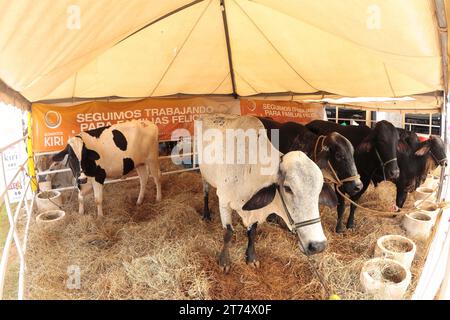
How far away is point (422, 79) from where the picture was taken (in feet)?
9.69

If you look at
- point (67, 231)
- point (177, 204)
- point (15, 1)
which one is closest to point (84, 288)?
point (67, 231)

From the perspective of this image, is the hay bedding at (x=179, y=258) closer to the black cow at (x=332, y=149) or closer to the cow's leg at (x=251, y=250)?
the cow's leg at (x=251, y=250)

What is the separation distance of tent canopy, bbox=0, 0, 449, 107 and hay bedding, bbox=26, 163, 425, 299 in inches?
72.9

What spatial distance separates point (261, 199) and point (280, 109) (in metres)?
5.23

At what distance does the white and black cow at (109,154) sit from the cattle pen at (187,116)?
0.50 m

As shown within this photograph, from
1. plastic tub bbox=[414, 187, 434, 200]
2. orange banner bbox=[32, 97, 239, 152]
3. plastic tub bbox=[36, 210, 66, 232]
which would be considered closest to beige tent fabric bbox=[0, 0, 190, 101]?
plastic tub bbox=[36, 210, 66, 232]

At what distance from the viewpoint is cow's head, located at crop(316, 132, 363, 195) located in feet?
11.0

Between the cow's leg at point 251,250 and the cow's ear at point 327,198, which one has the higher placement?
the cow's ear at point 327,198

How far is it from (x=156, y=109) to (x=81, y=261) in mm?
3616

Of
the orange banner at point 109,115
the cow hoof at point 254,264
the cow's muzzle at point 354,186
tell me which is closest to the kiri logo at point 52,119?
the orange banner at point 109,115

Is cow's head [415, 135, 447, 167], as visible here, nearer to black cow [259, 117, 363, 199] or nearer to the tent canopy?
the tent canopy

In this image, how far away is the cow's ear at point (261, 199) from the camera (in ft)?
8.05

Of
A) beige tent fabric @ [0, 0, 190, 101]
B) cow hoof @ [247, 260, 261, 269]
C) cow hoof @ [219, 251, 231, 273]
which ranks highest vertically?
beige tent fabric @ [0, 0, 190, 101]
